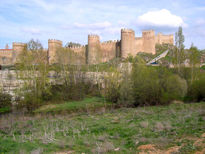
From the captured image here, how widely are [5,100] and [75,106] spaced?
6143mm

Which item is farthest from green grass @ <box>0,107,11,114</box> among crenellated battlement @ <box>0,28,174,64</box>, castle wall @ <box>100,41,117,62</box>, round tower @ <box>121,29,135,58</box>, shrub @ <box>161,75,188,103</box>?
castle wall @ <box>100,41,117,62</box>

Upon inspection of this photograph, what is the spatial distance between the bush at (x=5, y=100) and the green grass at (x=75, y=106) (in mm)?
3059

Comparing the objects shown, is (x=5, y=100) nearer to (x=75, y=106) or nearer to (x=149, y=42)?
(x=75, y=106)

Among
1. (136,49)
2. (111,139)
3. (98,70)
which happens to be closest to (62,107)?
(98,70)

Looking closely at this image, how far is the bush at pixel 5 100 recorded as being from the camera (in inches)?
788

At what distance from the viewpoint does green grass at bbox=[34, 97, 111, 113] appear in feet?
63.4

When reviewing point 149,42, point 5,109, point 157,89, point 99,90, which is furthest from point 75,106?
point 149,42

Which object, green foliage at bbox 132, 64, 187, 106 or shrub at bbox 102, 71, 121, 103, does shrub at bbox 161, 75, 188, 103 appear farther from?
shrub at bbox 102, 71, 121, 103

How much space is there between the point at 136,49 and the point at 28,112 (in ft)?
88.5

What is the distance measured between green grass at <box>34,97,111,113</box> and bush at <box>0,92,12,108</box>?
306cm

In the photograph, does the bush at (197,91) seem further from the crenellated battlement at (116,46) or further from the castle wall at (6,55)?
the castle wall at (6,55)

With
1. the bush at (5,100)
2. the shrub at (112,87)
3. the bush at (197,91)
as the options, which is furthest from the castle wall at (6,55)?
the bush at (197,91)

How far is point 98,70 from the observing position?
28625 millimetres

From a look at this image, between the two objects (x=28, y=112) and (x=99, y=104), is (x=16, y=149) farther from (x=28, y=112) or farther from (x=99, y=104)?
(x=99, y=104)
